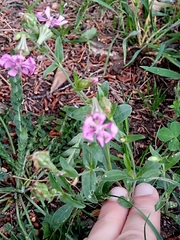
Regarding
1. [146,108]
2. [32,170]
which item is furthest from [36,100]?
[146,108]

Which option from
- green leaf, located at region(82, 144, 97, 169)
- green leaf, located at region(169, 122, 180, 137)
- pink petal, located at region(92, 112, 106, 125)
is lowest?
green leaf, located at region(169, 122, 180, 137)

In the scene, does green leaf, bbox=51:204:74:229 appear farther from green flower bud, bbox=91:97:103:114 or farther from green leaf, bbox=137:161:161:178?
green flower bud, bbox=91:97:103:114

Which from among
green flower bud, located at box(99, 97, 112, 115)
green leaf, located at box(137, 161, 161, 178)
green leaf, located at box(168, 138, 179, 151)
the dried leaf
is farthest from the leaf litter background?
green flower bud, located at box(99, 97, 112, 115)

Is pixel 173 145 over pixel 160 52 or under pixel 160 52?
under

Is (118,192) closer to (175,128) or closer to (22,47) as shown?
(175,128)

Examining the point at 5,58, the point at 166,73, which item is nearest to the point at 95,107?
the point at 5,58

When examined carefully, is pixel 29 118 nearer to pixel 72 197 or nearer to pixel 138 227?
pixel 72 197
